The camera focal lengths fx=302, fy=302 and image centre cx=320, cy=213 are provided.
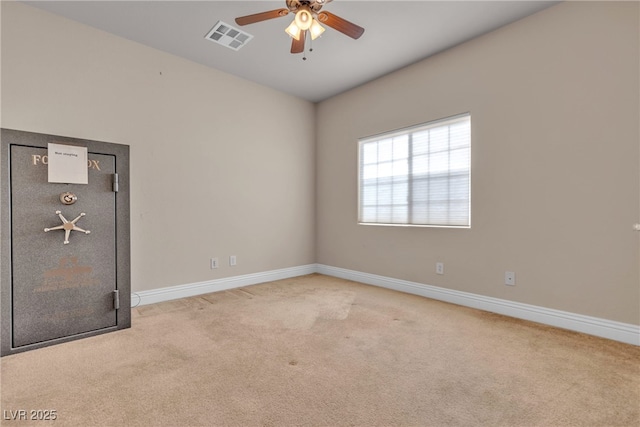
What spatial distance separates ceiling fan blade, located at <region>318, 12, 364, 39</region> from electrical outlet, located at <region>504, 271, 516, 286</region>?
103 inches

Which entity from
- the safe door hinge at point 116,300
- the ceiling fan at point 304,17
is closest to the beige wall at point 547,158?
the ceiling fan at point 304,17

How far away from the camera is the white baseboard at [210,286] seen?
3.31 meters

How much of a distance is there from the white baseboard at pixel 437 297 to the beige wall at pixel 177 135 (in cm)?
12

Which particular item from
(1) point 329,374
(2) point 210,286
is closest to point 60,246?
(2) point 210,286

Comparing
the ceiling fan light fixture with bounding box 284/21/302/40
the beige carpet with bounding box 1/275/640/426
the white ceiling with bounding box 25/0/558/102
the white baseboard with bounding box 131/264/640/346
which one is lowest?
the beige carpet with bounding box 1/275/640/426

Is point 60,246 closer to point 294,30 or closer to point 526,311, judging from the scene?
point 294,30

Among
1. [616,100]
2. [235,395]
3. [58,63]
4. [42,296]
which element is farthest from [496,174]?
[58,63]

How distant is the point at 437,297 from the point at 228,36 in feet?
12.1

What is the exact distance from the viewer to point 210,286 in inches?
151

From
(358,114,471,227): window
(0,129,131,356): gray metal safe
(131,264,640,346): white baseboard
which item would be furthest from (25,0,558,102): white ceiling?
(131,264,640,346): white baseboard

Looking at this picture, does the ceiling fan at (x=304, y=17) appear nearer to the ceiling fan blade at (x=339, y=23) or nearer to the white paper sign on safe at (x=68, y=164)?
the ceiling fan blade at (x=339, y=23)

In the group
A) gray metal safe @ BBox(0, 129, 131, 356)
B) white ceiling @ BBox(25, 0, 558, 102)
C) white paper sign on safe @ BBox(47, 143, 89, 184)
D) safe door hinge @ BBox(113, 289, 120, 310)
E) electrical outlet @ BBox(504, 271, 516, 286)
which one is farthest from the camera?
electrical outlet @ BBox(504, 271, 516, 286)

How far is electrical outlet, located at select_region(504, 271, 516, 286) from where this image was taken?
2.97 metres

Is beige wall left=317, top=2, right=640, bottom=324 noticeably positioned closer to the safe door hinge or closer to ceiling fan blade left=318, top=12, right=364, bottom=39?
ceiling fan blade left=318, top=12, right=364, bottom=39
